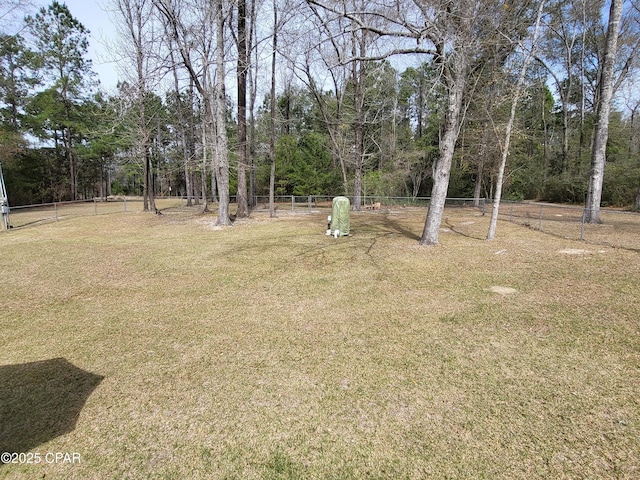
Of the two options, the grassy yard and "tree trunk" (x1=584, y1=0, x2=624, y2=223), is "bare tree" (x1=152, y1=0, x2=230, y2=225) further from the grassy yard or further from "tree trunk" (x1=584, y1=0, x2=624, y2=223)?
"tree trunk" (x1=584, y1=0, x2=624, y2=223)

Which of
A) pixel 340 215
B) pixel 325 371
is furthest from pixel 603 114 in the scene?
pixel 325 371

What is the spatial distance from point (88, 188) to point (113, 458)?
4513 cm

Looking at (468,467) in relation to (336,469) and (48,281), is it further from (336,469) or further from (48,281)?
(48,281)

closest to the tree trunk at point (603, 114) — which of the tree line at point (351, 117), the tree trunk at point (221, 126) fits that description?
the tree line at point (351, 117)

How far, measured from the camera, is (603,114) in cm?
1198

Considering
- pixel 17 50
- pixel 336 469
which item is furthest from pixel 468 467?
pixel 17 50

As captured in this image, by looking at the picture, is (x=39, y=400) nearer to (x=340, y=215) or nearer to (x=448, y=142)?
(x=340, y=215)

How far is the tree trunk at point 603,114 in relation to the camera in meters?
11.3

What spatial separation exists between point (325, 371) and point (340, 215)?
278 inches

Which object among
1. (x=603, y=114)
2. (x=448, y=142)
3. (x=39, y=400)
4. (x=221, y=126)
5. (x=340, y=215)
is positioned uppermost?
(x=603, y=114)

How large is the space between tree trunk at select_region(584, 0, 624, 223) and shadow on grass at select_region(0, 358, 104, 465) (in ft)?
48.3

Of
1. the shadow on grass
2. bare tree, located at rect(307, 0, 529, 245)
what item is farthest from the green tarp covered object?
the shadow on grass

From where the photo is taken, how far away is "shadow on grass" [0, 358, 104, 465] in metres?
2.26

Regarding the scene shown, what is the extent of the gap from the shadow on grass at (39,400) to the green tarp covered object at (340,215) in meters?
7.51
